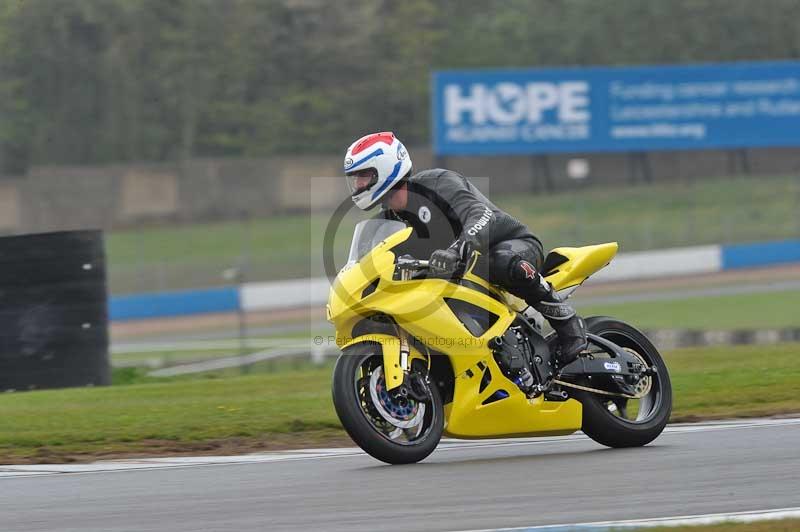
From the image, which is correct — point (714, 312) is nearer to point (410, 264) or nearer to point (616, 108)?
point (616, 108)

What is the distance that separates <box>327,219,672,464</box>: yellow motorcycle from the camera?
7.46 metres

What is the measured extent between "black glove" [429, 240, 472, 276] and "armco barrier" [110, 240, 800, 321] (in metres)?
26.4

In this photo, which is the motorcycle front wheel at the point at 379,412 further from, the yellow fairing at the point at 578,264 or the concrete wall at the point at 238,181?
the concrete wall at the point at 238,181

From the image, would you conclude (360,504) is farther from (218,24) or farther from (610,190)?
(218,24)

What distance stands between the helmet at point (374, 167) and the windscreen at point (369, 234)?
0.13 meters

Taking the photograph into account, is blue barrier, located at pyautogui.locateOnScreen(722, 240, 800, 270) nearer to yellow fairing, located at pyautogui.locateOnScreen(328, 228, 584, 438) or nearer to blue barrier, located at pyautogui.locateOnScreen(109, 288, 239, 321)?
blue barrier, located at pyautogui.locateOnScreen(109, 288, 239, 321)

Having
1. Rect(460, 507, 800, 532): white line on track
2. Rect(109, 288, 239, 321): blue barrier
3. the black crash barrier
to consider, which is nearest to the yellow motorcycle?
Rect(460, 507, 800, 532): white line on track

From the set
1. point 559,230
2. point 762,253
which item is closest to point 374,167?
point 762,253

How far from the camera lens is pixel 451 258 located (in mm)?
7430

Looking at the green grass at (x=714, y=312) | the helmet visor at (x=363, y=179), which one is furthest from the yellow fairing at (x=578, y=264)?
the green grass at (x=714, y=312)

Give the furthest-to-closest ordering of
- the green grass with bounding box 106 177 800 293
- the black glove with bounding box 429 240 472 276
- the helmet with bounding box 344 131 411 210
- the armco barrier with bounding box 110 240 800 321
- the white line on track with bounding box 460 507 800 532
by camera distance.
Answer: the green grass with bounding box 106 177 800 293 → the armco barrier with bounding box 110 240 800 321 → the helmet with bounding box 344 131 411 210 → the black glove with bounding box 429 240 472 276 → the white line on track with bounding box 460 507 800 532

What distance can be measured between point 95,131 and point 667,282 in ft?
80.5

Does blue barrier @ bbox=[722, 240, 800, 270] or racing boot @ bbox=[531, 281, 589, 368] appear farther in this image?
blue barrier @ bbox=[722, 240, 800, 270]

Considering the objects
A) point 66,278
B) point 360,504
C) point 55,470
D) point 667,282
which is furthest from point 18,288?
point 667,282
